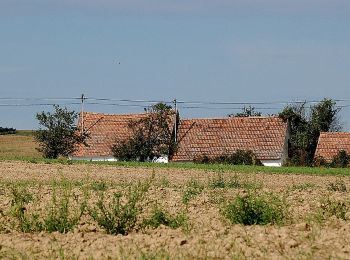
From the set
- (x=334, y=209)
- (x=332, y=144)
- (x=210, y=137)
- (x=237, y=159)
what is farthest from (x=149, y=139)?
(x=334, y=209)

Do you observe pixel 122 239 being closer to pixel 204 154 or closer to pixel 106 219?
pixel 106 219

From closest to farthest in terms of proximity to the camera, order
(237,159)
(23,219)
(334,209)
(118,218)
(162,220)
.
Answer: (118,218)
(23,219)
(162,220)
(334,209)
(237,159)

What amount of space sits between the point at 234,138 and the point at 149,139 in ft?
32.4

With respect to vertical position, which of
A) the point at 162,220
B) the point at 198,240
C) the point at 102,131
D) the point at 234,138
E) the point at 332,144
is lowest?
the point at 198,240

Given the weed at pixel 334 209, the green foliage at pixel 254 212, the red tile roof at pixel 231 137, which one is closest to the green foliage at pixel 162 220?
the green foliage at pixel 254 212

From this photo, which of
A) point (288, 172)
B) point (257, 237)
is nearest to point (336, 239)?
point (257, 237)

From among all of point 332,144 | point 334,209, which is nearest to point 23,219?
point 334,209

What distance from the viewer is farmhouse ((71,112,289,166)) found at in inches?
2763

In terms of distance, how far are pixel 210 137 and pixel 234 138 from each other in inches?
69.2

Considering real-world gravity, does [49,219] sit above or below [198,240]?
above

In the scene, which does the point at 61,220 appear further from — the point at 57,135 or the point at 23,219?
the point at 57,135

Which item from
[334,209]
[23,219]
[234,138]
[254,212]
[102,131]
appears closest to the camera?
[23,219]

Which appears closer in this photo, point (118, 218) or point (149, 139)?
point (118, 218)

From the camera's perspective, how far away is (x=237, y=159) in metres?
62.3
